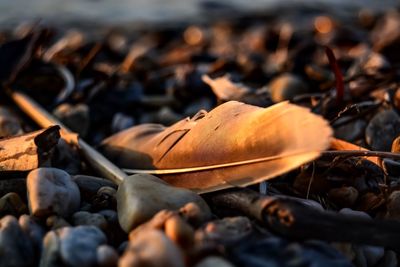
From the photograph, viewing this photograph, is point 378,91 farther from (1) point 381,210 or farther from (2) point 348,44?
(2) point 348,44

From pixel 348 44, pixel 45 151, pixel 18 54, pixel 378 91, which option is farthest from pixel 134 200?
pixel 348 44

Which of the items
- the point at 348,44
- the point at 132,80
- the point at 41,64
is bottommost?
the point at 348,44

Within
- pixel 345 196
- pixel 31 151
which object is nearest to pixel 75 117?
pixel 31 151

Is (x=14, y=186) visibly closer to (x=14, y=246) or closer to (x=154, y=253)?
(x=14, y=246)

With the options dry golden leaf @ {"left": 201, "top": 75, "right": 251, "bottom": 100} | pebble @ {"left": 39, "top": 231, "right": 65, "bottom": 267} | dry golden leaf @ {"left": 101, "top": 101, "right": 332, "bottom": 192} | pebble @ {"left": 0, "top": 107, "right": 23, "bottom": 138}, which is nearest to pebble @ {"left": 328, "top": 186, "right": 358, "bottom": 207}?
dry golden leaf @ {"left": 101, "top": 101, "right": 332, "bottom": 192}

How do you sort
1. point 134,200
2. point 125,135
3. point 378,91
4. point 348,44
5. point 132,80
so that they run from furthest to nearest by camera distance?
point 348,44
point 132,80
point 378,91
point 125,135
point 134,200

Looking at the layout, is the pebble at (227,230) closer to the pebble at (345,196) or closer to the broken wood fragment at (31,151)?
the pebble at (345,196)

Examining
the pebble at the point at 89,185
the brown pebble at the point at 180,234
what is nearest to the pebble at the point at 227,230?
the brown pebble at the point at 180,234

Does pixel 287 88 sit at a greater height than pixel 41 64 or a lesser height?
lesser
